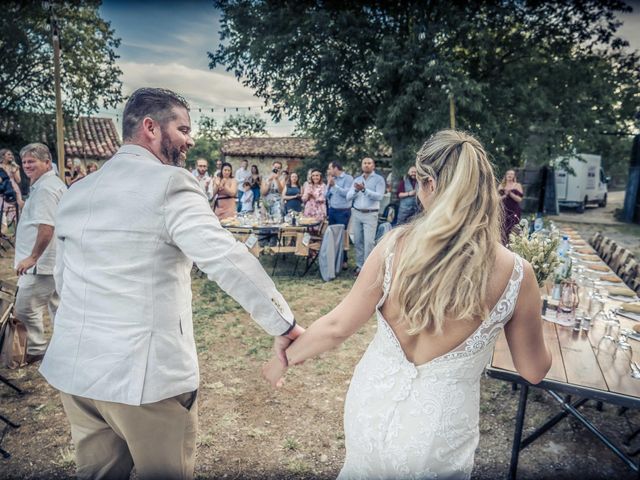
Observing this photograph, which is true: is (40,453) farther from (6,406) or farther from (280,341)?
(280,341)

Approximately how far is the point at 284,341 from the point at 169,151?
0.93 meters

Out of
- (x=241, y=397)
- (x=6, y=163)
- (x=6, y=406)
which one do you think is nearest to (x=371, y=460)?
(x=241, y=397)

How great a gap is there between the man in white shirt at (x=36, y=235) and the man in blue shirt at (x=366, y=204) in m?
5.09

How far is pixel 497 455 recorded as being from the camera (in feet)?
9.71

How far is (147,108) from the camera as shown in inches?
64.6

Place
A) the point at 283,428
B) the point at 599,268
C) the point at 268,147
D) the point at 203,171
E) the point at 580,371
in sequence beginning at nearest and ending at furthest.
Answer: the point at 580,371 → the point at 283,428 → the point at 599,268 → the point at 203,171 → the point at 268,147

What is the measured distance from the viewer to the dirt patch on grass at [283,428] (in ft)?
9.24

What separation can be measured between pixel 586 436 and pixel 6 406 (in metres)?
4.70

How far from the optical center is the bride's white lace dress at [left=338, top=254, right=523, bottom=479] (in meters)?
1.49

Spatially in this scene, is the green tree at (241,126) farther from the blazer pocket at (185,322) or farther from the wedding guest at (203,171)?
the blazer pocket at (185,322)

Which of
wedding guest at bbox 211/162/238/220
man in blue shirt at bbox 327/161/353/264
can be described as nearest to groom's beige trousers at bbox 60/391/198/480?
man in blue shirt at bbox 327/161/353/264

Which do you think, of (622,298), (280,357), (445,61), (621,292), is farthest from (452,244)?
(445,61)

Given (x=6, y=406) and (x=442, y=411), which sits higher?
(x=442, y=411)

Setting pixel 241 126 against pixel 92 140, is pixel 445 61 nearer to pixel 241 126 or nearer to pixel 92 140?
pixel 92 140
